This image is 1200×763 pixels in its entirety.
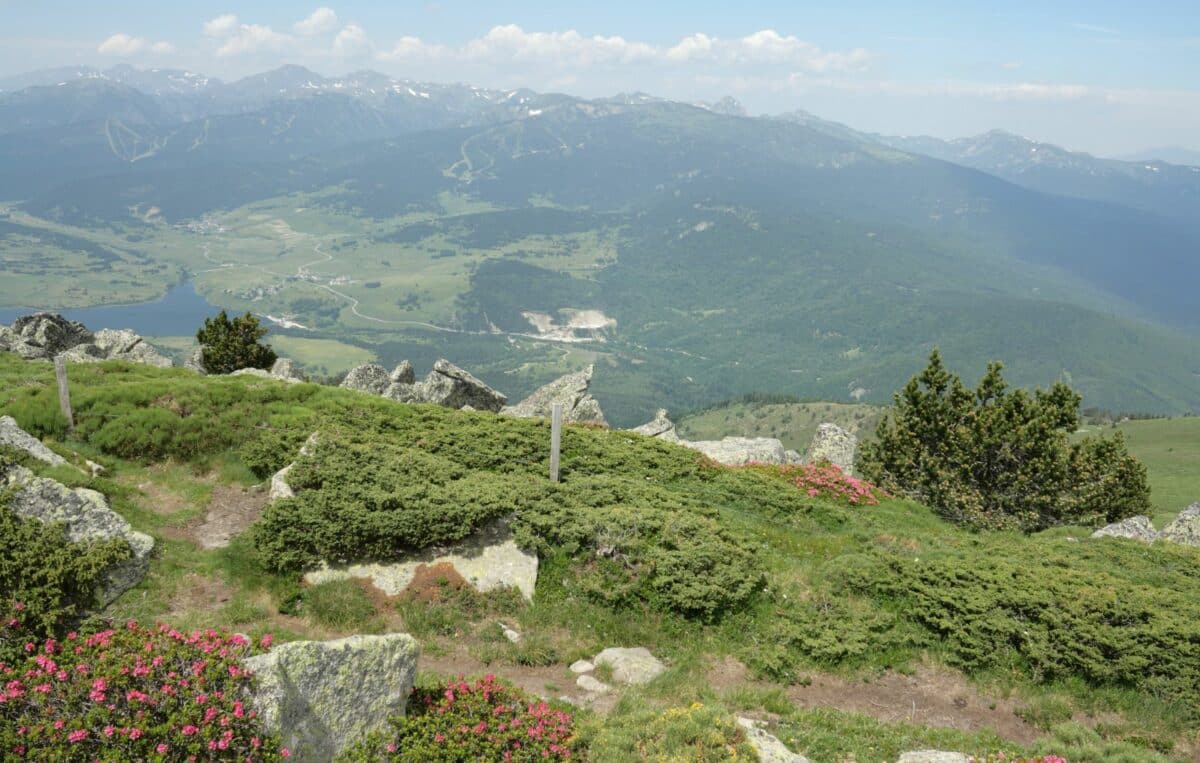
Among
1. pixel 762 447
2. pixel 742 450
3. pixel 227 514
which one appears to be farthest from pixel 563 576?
pixel 762 447

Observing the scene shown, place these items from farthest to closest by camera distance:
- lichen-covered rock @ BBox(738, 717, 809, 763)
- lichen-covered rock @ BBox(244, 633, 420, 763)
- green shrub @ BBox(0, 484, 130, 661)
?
lichen-covered rock @ BBox(738, 717, 809, 763), green shrub @ BBox(0, 484, 130, 661), lichen-covered rock @ BBox(244, 633, 420, 763)

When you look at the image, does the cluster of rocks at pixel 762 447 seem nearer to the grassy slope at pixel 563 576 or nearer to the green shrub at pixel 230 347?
the grassy slope at pixel 563 576

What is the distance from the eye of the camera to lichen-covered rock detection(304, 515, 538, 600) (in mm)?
17359

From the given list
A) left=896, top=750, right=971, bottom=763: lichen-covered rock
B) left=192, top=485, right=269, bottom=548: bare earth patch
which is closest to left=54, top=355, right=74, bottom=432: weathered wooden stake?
left=192, top=485, right=269, bottom=548: bare earth patch

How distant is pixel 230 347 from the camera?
145 ft

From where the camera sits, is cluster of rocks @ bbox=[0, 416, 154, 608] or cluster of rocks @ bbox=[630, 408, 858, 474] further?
cluster of rocks @ bbox=[630, 408, 858, 474]

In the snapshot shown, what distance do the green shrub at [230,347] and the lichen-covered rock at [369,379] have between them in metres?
5.59

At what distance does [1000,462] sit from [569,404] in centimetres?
2545

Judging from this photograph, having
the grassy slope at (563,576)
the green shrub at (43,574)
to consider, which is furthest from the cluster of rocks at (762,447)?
the green shrub at (43,574)

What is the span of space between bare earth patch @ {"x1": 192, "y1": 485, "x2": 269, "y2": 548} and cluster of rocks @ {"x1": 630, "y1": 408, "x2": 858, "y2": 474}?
21.0 m

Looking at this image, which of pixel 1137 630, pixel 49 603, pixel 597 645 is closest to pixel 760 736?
pixel 597 645

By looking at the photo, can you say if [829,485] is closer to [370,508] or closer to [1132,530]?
[1132,530]

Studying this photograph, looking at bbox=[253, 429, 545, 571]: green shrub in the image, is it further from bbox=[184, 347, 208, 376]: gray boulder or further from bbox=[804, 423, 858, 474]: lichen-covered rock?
bbox=[804, 423, 858, 474]: lichen-covered rock

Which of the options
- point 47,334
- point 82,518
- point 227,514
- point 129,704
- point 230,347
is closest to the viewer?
point 129,704
